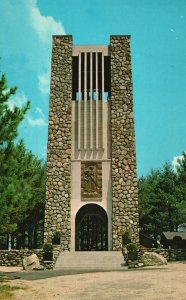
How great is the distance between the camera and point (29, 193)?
13.8m

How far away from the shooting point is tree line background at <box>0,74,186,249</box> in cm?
1225

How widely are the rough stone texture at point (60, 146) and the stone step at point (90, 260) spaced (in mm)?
2441

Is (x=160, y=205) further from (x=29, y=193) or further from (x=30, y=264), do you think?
(x=29, y=193)

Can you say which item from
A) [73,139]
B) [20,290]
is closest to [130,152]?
[73,139]

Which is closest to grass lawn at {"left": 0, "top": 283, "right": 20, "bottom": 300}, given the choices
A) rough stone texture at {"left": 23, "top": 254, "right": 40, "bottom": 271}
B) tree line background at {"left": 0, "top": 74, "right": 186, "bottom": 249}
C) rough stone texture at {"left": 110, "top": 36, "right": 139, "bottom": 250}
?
tree line background at {"left": 0, "top": 74, "right": 186, "bottom": 249}

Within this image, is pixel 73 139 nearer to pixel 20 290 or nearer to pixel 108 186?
pixel 108 186

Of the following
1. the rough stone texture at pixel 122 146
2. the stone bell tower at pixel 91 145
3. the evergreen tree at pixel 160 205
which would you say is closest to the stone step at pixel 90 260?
the stone bell tower at pixel 91 145

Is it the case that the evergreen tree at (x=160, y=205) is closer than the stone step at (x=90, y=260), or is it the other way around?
the stone step at (x=90, y=260)

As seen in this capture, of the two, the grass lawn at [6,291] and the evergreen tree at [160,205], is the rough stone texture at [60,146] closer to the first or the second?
the grass lawn at [6,291]

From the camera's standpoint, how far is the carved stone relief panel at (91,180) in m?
23.3

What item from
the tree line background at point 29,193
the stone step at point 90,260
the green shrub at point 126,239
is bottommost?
the stone step at point 90,260

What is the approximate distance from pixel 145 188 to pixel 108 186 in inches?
584

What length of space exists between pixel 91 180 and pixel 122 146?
9.90 feet

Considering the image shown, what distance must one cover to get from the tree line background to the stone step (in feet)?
11.3
